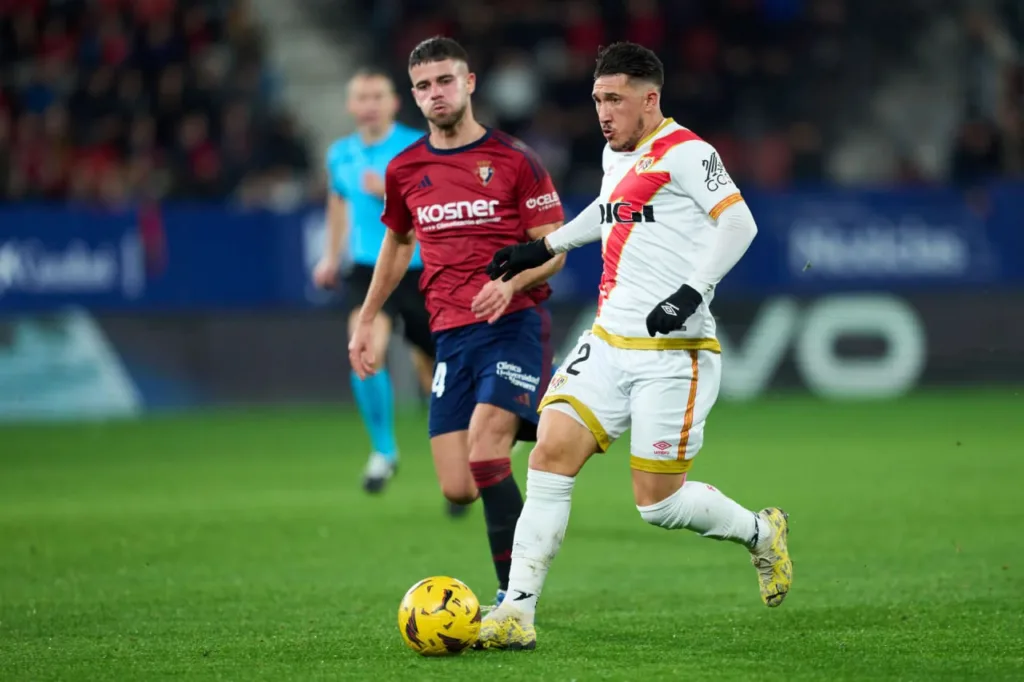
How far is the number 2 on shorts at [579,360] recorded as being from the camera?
6352mm

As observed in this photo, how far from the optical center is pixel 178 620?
7.00 m

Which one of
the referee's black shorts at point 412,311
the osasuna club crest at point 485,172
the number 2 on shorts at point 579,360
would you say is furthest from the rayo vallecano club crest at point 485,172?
the referee's black shorts at point 412,311

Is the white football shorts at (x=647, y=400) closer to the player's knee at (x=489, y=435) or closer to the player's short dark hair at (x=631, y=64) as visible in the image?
the player's knee at (x=489, y=435)

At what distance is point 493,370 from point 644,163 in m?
1.30

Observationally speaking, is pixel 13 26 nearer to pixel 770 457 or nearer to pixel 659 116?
pixel 770 457

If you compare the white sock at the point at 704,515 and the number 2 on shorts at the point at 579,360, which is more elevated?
the number 2 on shorts at the point at 579,360

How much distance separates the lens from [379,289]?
23.9 ft

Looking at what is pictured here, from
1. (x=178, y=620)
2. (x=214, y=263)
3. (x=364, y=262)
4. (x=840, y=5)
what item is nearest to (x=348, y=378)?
(x=214, y=263)

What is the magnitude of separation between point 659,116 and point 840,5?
15.8 meters

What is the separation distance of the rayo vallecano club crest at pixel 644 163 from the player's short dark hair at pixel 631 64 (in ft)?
0.99

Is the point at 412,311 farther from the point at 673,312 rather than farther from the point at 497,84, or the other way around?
the point at 497,84

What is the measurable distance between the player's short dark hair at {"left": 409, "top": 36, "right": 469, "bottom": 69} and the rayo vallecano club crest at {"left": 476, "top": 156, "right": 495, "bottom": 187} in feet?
1.60

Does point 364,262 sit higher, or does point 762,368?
point 364,262

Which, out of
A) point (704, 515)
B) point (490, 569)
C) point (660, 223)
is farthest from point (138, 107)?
point (704, 515)
